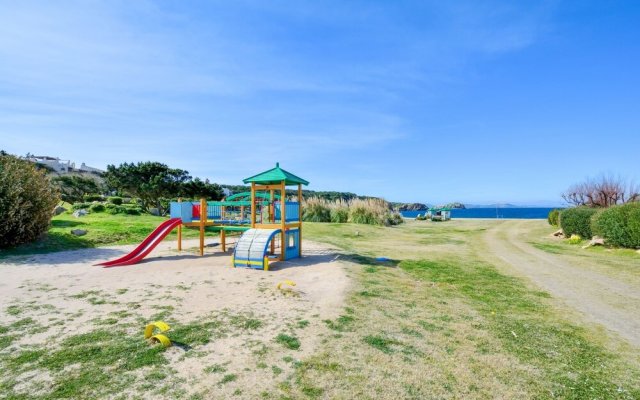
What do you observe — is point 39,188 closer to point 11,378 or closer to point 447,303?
point 11,378

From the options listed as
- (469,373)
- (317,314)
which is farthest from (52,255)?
(469,373)

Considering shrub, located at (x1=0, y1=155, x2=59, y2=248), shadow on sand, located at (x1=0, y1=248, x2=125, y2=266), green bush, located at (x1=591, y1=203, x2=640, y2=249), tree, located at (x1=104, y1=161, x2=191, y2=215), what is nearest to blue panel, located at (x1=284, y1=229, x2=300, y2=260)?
shadow on sand, located at (x1=0, y1=248, x2=125, y2=266)

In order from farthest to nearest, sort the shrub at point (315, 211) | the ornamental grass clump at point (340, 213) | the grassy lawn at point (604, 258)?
1. the shrub at point (315, 211)
2. the ornamental grass clump at point (340, 213)
3. the grassy lawn at point (604, 258)

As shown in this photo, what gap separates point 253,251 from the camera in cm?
1134

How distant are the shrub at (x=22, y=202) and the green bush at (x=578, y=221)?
2693cm

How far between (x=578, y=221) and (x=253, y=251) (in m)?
19.5

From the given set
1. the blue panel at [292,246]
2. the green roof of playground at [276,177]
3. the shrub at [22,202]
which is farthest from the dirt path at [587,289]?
the shrub at [22,202]

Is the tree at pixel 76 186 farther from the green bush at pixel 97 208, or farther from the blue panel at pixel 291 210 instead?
the blue panel at pixel 291 210

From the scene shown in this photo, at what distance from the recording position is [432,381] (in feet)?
14.7

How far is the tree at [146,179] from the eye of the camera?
3325 centimetres

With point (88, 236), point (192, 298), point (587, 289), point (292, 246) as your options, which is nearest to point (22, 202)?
point (88, 236)

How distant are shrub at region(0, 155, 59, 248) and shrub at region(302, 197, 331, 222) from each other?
723 inches

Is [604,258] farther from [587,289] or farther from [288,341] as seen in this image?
[288,341]

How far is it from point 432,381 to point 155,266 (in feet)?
32.2
